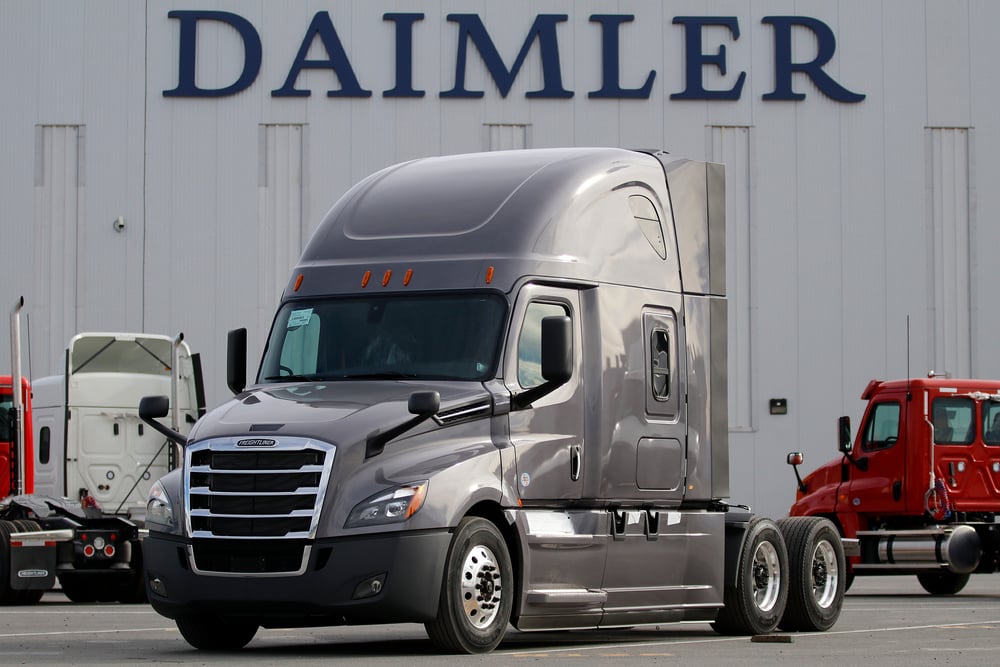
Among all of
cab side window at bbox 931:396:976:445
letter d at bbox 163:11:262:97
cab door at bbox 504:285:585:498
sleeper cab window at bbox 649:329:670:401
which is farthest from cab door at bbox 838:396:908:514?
letter d at bbox 163:11:262:97

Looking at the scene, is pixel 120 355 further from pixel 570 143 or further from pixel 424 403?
pixel 570 143

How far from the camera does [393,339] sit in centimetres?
1242

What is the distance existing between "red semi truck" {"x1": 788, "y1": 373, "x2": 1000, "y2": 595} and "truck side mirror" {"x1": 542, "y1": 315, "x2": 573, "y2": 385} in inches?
440

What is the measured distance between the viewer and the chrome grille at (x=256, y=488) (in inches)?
439

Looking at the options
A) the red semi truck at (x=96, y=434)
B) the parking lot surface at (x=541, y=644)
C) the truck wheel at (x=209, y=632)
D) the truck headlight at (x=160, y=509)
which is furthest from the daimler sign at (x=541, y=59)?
the truck headlight at (x=160, y=509)

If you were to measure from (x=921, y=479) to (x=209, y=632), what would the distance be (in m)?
12.9

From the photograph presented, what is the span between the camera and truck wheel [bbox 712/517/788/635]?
560 inches

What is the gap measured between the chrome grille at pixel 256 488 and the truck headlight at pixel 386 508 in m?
0.26

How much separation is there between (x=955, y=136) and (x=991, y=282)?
3207 mm

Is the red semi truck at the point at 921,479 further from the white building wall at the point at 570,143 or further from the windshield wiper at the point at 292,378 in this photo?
the white building wall at the point at 570,143

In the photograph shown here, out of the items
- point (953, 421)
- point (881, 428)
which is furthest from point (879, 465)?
point (953, 421)

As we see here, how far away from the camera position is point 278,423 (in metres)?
11.4

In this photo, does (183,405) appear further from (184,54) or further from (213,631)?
(184,54)

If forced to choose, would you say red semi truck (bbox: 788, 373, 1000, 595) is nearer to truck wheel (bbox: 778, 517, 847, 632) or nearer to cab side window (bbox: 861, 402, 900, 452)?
cab side window (bbox: 861, 402, 900, 452)
